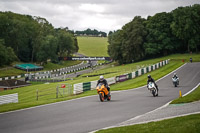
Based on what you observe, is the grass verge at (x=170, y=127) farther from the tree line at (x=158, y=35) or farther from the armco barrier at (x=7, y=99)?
the tree line at (x=158, y=35)

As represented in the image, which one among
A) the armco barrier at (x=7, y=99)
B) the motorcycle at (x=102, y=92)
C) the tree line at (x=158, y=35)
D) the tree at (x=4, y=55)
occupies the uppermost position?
the tree line at (x=158, y=35)

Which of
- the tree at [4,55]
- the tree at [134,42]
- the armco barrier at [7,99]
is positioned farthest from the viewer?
the tree at [134,42]

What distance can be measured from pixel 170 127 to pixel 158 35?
8789 centimetres

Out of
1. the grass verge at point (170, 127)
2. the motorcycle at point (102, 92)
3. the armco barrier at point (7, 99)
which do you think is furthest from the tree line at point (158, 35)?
the grass verge at point (170, 127)

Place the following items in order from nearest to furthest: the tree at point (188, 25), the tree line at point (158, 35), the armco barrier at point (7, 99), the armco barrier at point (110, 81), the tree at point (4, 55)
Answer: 1. the armco barrier at point (7, 99)
2. the armco barrier at point (110, 81)
3. the tree at point (4, 55)
4. the tree line at point (158, 35)
5. the tree at point (188, 25)

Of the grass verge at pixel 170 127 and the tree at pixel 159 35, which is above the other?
the tree at pixel 159 35

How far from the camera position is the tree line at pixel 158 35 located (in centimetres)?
9244

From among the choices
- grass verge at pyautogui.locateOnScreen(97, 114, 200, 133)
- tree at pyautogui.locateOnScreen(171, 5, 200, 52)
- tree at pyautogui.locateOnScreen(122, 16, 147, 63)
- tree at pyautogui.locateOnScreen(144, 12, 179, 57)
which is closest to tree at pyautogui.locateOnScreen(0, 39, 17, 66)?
tree at pyautogui.locateOnScreen(122, 16, 147, 63)

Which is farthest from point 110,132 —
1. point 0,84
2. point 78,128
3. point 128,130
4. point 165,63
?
point 165,63

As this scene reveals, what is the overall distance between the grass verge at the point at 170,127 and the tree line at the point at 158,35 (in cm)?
8089

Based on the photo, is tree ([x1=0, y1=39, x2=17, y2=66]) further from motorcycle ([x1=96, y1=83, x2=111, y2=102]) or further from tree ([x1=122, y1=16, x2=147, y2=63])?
motorcycle ([x1=96, y1=83, x2=111, y2=102])

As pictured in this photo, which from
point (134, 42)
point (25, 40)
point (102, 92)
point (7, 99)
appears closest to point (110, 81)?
point (7, 99)

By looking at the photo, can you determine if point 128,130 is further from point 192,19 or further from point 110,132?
point 192,19

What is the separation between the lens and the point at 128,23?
325 ft
